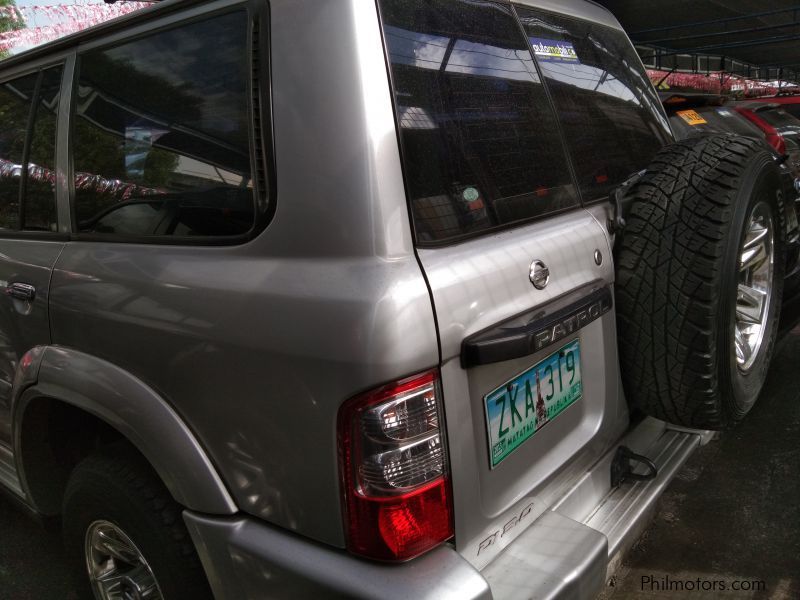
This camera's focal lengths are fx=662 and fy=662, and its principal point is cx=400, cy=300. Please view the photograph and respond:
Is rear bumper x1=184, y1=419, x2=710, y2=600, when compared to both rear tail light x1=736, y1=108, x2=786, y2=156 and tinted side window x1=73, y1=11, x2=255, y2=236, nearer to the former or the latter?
tinted side window x1=73, y1=11, x2=255, y2=236

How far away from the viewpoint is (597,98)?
224cm

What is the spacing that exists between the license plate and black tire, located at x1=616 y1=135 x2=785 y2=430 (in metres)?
0.23

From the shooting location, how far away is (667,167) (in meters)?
1.94

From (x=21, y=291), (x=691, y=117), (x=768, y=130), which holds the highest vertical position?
(x=691, y=117)

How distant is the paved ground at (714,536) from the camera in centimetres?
240

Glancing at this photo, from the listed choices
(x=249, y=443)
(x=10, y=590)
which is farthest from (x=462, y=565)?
(x=10, y=590)

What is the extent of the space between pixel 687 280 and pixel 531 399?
55 cm

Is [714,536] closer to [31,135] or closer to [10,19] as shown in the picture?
[31,135]

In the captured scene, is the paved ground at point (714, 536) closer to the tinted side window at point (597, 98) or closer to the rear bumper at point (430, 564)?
the rear bumper at point (430, 564)

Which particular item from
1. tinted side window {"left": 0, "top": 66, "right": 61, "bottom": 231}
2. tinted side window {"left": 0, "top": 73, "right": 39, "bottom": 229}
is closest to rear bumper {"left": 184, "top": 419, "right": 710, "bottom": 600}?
tinted side window {"left": 0, "top": 66, "right": 61, "bottom": 231}

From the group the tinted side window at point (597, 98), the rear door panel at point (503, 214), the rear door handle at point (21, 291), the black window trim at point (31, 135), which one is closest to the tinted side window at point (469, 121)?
the rear door panel at point (503, 214)

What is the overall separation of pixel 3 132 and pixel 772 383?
4093mm

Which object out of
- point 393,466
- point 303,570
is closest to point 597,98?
point 393,466

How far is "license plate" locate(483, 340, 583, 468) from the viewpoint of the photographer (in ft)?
4.99
